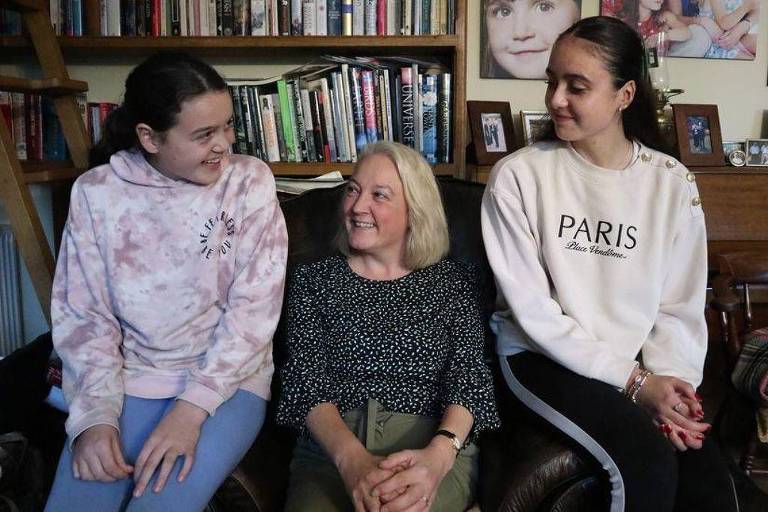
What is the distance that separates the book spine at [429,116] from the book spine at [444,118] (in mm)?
15

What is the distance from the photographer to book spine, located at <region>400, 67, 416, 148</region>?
2.08 metres

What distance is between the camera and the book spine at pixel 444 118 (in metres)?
2.09

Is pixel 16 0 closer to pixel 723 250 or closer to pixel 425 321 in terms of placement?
pixel 425 321

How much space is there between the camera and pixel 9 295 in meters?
2.38

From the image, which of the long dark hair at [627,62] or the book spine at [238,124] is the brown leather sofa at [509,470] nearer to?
the long dark hair at [627,62]

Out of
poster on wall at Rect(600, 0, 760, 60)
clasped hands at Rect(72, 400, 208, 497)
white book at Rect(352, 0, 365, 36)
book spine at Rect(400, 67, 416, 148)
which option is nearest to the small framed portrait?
poster on wall at Rect(600, 0, 760, 60)

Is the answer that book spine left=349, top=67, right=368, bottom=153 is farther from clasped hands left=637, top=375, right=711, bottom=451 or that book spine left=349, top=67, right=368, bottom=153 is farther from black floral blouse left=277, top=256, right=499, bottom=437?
clasped hands left=637, top=375, right=711, bottom=451

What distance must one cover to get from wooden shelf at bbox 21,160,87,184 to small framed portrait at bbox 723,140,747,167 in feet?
7.08

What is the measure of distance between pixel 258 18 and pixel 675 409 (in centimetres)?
164

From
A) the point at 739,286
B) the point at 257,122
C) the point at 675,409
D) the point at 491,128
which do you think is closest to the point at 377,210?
the point at 675,409

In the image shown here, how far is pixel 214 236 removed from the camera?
1384 millimetres

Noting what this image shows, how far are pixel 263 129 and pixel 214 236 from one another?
2.76 feet

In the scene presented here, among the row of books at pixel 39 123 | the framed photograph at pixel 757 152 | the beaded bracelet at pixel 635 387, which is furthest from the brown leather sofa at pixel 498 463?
the framed photograph at pixel 757 152

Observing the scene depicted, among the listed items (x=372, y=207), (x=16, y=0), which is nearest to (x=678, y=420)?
(x=372, y=207)
